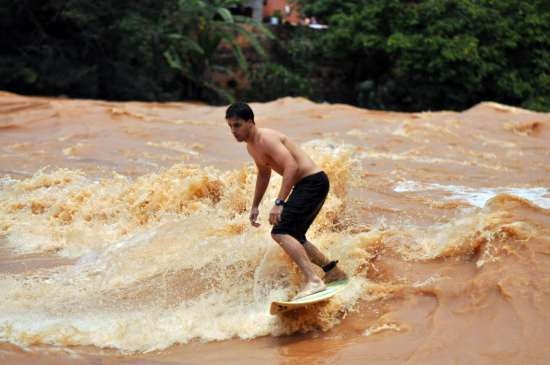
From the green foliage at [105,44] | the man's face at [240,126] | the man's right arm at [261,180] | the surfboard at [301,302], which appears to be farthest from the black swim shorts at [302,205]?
the green foliage at [105,44]

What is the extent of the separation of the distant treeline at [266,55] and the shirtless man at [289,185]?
1467 centimetres

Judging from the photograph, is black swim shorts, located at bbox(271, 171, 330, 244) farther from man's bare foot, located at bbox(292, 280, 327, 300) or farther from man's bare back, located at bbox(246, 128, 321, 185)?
man's bare foot, located at bbox(292, 280, 327, 300)

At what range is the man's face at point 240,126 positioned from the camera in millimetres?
5113

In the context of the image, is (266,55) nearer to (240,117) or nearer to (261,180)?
(261,180)

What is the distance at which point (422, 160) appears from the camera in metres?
11.4

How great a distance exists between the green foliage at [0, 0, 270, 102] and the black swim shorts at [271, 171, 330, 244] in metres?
14.8

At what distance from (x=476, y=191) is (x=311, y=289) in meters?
4.84

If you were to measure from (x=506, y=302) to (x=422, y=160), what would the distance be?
653 cm

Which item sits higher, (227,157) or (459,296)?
(459,296)

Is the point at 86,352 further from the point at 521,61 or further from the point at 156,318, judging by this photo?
the point at 521,61

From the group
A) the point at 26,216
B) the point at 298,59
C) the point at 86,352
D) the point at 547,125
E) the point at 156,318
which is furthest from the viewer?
the point at 298,59

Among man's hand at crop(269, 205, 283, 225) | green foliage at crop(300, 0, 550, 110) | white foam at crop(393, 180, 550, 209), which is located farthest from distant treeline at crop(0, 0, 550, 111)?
man's hand at crop(269, 205, 283, 225)

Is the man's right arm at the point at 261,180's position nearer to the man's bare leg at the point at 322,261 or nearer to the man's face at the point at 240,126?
the man's face at the point at 240,126

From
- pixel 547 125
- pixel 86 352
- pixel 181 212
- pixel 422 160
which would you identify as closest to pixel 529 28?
pixel 547 125
